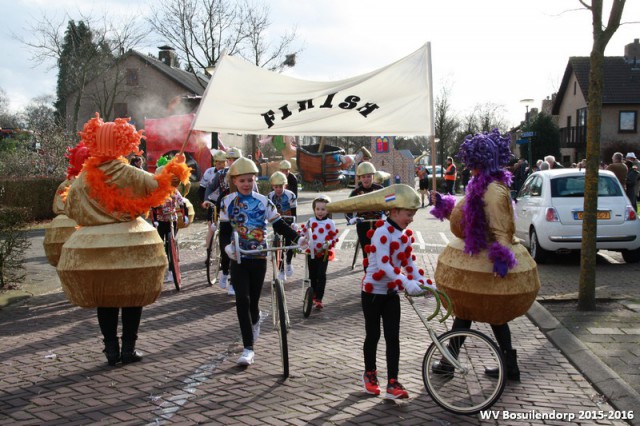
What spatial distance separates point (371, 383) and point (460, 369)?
0.74 m

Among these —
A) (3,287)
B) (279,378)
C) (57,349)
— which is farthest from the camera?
(3,287)

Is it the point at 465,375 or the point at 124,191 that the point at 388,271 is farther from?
the point at 124,191

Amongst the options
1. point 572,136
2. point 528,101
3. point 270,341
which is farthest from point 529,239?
point 572,136

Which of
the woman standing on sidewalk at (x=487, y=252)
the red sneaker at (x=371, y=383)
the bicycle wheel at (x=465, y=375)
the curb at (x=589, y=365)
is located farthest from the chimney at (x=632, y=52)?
the red sneaker at (x=371, y=383)

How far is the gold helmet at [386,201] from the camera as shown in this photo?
5.39 m

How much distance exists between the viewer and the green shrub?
33.4ft

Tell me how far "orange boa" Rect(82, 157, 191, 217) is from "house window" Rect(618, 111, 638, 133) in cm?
5116

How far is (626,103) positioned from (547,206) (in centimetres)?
4269

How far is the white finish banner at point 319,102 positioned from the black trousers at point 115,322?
1.84 meters

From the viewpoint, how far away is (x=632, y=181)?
18.0 m

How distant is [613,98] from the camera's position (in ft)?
168

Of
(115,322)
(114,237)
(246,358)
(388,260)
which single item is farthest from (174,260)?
(388,260)

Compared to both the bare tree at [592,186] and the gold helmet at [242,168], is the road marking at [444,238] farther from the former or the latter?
the gold helmet at [242,168]

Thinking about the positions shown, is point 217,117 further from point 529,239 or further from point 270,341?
point 529,239
